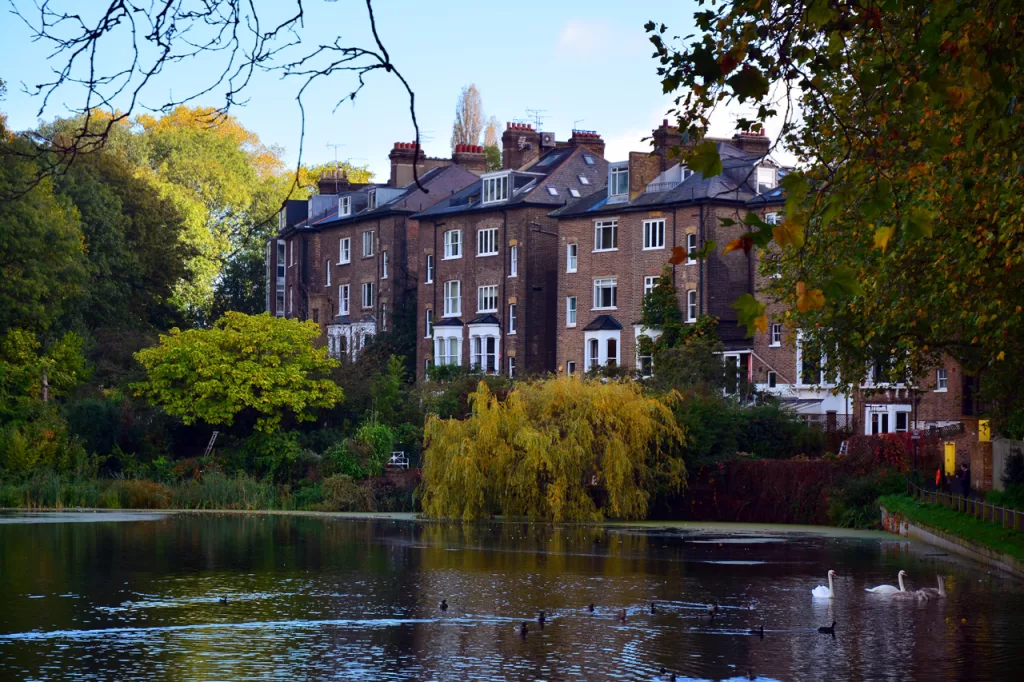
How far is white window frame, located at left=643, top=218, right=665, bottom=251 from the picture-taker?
6644 centimetres

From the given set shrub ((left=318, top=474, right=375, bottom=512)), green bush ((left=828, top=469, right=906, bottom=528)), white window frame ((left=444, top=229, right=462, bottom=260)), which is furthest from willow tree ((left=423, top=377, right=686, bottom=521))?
white window frame ((left=444, top=229, right=462, bottom=260))

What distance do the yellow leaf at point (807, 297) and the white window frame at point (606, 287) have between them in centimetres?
6109

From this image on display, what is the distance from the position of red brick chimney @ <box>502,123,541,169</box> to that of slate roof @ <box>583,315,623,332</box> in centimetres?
1264

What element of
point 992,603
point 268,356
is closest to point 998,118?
point 992,603

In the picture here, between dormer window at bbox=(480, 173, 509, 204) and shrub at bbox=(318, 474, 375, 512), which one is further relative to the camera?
dormer window at bbox=(480, 173, 509, 204)

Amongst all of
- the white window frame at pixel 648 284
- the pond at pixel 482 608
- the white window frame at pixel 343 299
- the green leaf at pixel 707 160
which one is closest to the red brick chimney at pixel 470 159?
the white window frame at pixel 343 299

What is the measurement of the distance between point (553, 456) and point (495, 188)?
30402mm

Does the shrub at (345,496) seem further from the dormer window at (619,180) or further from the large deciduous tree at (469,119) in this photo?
the large deciduous tree at (469,119)

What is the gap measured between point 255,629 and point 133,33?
18.3 m

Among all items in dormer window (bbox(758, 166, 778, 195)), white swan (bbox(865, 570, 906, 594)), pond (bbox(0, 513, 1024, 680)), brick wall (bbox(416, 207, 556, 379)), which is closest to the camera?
pond (bbox(0, 513, 1024, 680))

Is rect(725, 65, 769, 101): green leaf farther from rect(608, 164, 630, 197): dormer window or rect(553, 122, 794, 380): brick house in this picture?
rect(608, 164, 630, 197): dormer window

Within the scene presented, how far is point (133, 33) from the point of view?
265 inches

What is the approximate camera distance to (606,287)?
6850 centimetres

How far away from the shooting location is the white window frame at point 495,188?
7312 centimetres
